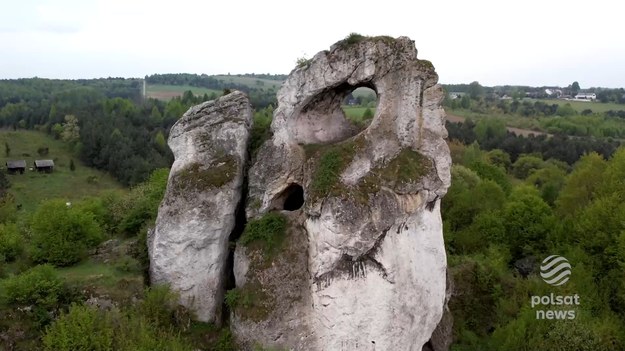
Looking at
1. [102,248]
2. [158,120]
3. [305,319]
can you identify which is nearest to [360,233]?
[305,319]

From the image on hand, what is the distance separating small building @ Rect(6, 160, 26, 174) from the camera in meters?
80.6

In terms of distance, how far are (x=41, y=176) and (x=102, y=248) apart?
67.4 metres

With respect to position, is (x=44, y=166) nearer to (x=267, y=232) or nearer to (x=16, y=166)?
(x=16, y=166)

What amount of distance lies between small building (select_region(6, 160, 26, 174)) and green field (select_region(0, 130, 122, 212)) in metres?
1.08

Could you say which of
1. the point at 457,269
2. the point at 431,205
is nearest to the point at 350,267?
the point at 431,205

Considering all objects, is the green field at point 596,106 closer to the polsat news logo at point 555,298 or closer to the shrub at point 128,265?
the polsat news logo at point 555,298

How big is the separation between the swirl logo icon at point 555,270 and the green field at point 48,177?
197 feet

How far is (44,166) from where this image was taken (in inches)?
3278

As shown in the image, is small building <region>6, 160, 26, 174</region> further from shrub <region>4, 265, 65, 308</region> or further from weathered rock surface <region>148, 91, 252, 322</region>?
weathered rock surface <region>148, 91, 252, 322</region>

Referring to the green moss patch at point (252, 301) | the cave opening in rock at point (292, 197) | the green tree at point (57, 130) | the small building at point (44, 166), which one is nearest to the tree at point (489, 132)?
the cave opening in rock at point (292, 197)

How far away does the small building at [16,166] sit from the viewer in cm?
8056

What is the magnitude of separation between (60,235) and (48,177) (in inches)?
2674

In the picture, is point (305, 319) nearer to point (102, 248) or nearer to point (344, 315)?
point (344, 315)

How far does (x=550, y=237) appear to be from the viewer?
32.0 m
